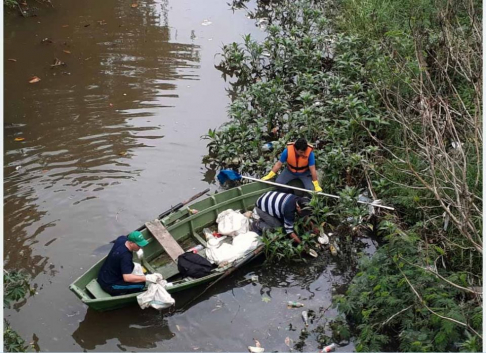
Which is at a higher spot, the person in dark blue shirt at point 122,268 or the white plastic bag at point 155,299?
the person in dark blue shirt at point 122,268

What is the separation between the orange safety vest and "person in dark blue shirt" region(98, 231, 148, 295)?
118 inches

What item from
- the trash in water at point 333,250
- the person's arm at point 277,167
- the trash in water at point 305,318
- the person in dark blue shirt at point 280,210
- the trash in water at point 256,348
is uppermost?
the person's arm at point 277,167

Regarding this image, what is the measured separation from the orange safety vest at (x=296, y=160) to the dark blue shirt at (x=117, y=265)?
3.14 meters

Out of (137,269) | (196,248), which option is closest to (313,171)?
(196,248)

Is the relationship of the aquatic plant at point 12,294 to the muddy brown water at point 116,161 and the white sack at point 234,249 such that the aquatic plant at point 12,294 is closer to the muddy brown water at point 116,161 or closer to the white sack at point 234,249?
the muddy brown water at point 116,161

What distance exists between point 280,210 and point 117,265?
2.59 m

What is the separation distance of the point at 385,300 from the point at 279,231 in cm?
214

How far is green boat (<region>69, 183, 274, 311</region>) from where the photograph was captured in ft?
26.0

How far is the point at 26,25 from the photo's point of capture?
55.3 ft

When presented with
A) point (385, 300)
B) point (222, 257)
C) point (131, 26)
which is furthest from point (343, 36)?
point (385, 300)

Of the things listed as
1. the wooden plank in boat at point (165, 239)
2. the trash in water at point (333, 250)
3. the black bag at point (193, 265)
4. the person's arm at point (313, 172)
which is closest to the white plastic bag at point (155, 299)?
the black bag at point (193, 265)

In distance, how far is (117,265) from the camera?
25.9ft

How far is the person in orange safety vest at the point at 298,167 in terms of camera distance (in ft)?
32.1

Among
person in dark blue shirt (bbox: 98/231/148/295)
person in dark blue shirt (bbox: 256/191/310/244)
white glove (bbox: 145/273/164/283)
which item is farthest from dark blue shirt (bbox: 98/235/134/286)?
person in dark blue shirt (bbox: 256/191/310/244)
